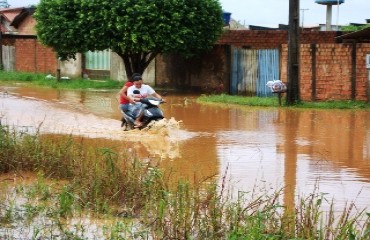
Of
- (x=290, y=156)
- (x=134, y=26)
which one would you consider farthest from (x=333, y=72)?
(x=290, y=156)

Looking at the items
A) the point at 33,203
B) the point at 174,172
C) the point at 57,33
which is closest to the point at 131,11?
the point at 57,33

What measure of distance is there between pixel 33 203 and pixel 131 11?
17.3 m

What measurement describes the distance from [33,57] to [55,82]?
6641mm

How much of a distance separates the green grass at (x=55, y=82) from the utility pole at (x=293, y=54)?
36.4 ft

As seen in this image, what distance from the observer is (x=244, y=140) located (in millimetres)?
14719

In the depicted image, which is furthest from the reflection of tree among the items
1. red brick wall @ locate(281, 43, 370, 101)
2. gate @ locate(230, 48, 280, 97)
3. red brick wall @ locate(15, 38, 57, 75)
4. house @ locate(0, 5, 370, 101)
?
red brick wall @ locate(15, 38, 57, 75)

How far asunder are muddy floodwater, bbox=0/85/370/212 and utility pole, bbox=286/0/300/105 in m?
0.76

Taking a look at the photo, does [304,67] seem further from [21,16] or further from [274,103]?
[21,16]

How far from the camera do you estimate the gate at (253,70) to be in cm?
2464

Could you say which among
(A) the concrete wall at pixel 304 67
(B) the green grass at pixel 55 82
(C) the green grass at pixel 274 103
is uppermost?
(A) the concrete wall at pixel 304 67

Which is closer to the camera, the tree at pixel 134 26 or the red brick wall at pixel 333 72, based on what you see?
the red brick wall at pixel 333 72

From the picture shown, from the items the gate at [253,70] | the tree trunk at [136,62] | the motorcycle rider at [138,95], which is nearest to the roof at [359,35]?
the gate at [253,70]

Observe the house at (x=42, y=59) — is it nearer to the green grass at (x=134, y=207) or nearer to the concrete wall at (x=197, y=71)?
the concrete wall at (x=197, y=71)

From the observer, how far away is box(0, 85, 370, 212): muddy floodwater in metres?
10.4
